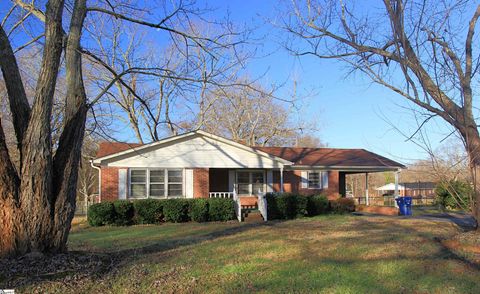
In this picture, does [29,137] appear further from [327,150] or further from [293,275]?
[327,150]

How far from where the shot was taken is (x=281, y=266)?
297 inches

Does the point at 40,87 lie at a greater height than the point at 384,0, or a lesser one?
lesser

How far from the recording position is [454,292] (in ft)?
19.5

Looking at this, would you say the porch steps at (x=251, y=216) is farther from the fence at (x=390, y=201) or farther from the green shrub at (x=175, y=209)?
the fence at (x=390, y=201)

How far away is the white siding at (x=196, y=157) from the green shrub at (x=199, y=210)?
3.60m

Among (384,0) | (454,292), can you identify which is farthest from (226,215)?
(454,292)

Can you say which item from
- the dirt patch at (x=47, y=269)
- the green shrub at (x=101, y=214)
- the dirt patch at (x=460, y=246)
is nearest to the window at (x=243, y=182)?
the green shrub at (x=101, y=214)

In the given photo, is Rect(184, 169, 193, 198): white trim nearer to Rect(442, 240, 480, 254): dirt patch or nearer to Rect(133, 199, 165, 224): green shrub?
Rect(133, 199, 165, 224): green shrub

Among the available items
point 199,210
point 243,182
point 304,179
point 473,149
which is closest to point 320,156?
point 304,179

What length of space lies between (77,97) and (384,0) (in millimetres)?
7516

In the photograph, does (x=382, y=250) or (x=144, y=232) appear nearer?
(x=382, y=250)

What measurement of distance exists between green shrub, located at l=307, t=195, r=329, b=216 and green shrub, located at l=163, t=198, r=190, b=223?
18.7 ft

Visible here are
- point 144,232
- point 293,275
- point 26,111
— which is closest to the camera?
point 293,275

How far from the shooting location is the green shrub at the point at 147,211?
1755 centimetres
